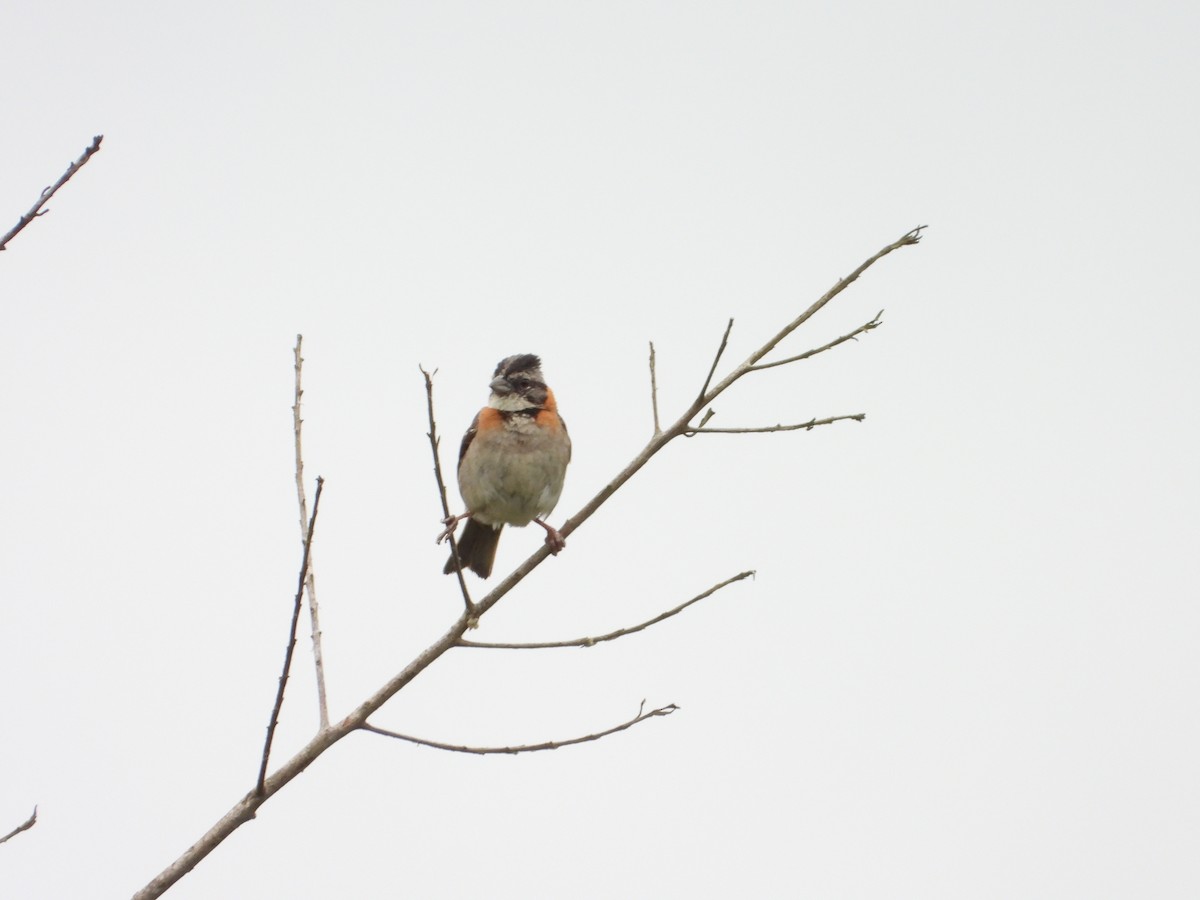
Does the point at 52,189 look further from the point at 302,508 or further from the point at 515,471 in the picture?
the point at 515,471

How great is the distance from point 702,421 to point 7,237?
247 cm

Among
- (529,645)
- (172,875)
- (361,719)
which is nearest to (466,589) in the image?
(529,645)

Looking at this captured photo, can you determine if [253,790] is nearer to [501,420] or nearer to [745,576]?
[745,576]

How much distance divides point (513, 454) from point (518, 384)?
2.17 feet

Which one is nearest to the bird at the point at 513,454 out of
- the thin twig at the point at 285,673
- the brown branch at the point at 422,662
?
the brown branch at the point at 422,662

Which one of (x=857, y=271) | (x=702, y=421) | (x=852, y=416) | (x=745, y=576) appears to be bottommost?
(x=745, y=576)

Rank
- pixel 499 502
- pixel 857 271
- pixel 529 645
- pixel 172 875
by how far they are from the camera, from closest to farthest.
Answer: pixel 172 875
pixel 529 645
pixel 857 271
pixel 499 502

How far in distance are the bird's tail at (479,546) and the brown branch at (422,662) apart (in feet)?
14.3

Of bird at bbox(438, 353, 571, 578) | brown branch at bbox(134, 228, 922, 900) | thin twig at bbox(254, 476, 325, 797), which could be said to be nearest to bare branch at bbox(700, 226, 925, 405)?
brown branch at bbox(134, 228, 922, 900)

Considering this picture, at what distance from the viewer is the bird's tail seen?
28.9 ft

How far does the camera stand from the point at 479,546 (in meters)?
8.87

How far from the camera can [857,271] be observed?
14.5 ft

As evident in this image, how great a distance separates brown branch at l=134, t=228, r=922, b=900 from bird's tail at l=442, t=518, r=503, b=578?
436 cm

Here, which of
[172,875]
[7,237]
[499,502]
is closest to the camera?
[7,237]
